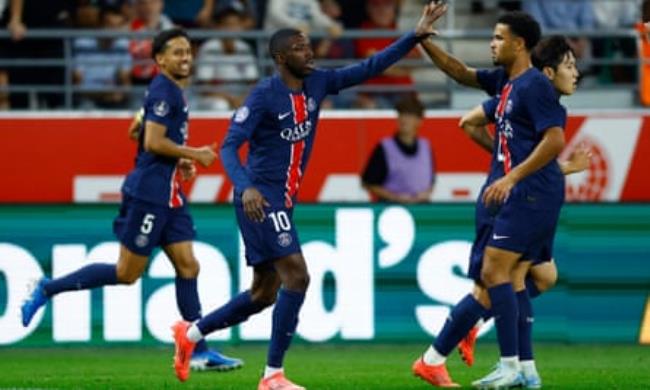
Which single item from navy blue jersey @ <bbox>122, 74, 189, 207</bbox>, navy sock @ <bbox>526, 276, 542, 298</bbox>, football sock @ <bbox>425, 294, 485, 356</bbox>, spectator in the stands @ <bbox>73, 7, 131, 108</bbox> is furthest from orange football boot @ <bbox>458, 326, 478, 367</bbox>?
spectator in the stands @ <bbox>73, 7, 131, 108</bbox>

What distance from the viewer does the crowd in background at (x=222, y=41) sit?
18438mm

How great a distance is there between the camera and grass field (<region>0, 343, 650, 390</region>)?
11906 millimetres

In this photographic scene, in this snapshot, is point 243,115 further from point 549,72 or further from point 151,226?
point 151,226

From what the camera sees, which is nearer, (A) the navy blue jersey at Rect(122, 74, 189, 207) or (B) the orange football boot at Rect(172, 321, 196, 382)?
(B) the orange football boot at Rect(172, 321, 196, 382)

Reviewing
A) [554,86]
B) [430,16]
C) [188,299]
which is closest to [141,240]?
[188,299]

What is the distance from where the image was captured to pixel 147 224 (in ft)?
43.5

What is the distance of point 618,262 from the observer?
1597cm

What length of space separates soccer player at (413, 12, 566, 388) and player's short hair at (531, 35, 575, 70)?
0.42 m

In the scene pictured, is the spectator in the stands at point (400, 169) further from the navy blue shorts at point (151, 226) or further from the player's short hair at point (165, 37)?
the player's short hair at point (165, 37)

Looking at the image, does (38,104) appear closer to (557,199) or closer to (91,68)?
(91,68)

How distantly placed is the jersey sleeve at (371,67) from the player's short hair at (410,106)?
19.0ft

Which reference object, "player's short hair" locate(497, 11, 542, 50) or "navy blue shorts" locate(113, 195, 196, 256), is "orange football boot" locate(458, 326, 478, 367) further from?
"navy blue shorts" locate(113, 195, 196, 256)

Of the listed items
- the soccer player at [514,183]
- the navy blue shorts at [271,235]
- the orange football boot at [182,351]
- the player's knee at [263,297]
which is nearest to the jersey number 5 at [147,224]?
the orange football boot at [182,351]

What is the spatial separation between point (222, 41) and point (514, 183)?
8.32 m
